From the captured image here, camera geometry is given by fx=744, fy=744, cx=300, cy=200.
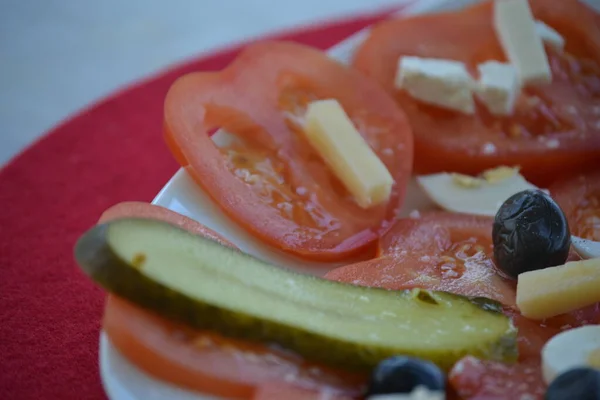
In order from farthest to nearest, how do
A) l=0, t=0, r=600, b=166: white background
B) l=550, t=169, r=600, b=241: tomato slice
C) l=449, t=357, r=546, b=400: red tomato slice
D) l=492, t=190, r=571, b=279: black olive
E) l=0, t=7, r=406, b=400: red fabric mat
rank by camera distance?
l=0, t=0, r=600, b=166: white background
l=550, t=169, r=600, b=241: tomato slice
l=0, t=7, r=406, b=400: red fabric mat
l=492, t=190, r=571, b=279: black olive
l=449, t=357, r=546, b=400: red tomato slice

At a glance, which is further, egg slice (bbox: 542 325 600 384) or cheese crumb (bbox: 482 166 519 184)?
cheese crumb (bbox: 482 166 519 184)

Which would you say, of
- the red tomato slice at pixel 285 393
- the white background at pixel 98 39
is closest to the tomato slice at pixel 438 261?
the red tomato slice at pixel 285 393

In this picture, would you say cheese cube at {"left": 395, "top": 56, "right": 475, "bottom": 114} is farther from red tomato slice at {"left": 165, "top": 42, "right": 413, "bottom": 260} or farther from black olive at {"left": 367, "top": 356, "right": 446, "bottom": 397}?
black olive at {"left": 367, "top": 356, "right": 446, "bottom": 397}

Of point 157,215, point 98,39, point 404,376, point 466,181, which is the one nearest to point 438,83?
point 466,181

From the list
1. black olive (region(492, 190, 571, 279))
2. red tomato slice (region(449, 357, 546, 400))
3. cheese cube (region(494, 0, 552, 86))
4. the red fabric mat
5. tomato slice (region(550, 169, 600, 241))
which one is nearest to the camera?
red tomato slice (region(449, 357, 546, 400))

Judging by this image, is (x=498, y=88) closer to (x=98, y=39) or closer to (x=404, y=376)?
(x=404, y=376)

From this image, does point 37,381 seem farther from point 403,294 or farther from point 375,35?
point 375,35

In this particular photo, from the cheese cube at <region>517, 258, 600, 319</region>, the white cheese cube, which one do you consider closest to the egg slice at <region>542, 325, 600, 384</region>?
the cheese cube at <region>517, 258, 600, 319</region>
